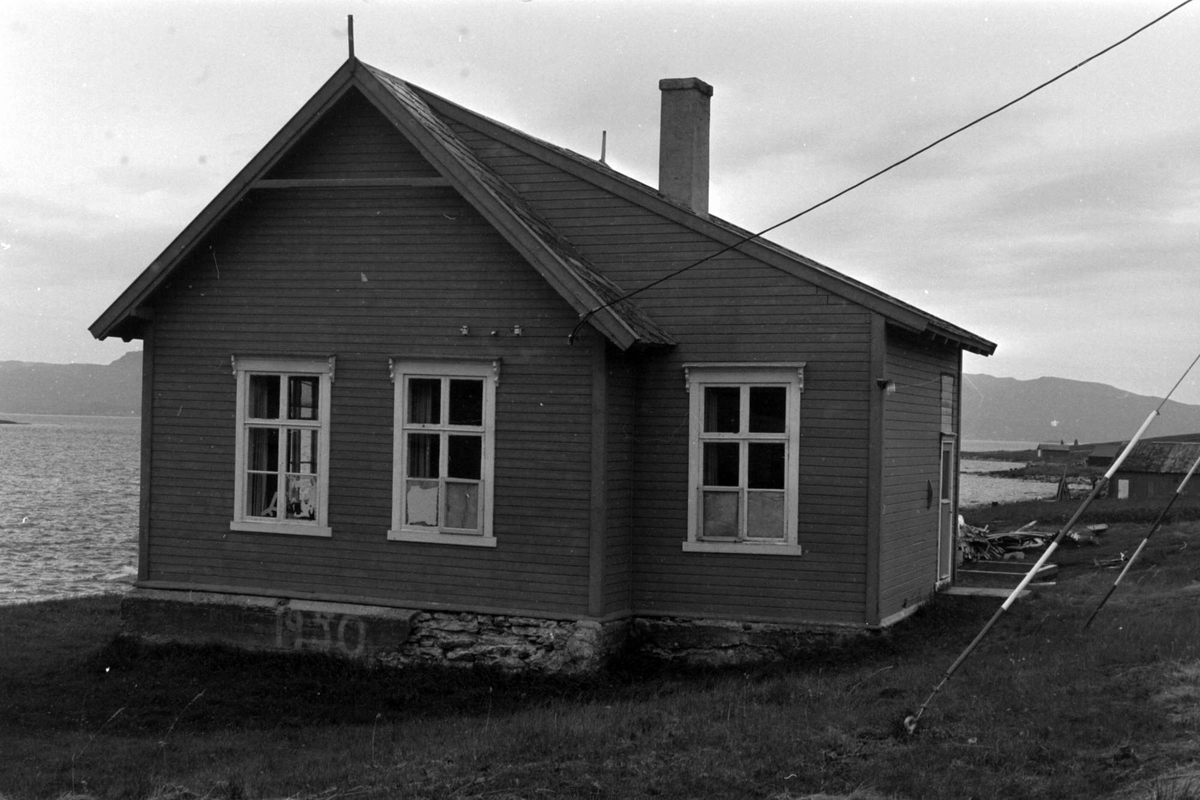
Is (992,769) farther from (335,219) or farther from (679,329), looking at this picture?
(335,219)

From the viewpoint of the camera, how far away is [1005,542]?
27.2m

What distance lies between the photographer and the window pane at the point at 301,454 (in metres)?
16.1

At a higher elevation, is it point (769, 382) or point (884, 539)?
point (769, 382)

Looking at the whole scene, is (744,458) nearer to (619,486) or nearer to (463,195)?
(619,486)

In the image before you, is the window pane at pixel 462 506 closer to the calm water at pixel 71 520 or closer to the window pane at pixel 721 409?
the window pane at pixel 721 409

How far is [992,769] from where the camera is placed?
912 centimetres

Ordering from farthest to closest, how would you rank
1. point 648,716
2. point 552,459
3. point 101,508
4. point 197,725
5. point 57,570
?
1. point 101,508
2. point 57,570
3. point 552,459
4. point 197,725
5. point 648,716

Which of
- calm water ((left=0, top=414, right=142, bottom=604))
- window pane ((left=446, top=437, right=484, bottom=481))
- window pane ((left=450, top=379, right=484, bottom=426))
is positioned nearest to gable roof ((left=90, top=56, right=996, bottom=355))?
window pane ((left=450, top=379, right=484, bottom=426))

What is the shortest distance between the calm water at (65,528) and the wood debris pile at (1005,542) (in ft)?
58.4

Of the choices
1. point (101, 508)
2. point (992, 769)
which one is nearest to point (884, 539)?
point (992, 769)

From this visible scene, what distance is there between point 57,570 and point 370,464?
871 inches

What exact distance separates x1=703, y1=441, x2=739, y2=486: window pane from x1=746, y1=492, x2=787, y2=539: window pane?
0.35 meters

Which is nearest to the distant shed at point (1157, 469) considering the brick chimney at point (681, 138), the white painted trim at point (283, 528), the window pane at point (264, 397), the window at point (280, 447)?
the brick chimney at point (681, 138)

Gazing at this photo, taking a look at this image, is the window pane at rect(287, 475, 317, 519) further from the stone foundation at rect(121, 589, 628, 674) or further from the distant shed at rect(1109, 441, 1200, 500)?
the distant shed at rect(1109, 441, 1200, 500)
